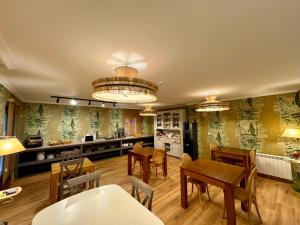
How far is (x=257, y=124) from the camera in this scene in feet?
12.2

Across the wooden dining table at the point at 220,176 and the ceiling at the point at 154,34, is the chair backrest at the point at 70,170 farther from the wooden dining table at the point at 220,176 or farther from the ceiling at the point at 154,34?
the wooden dining table at the point at 220,176

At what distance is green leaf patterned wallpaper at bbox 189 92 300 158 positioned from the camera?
10.6 ft

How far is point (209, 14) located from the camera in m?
0.88

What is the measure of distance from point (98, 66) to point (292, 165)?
14.7ft

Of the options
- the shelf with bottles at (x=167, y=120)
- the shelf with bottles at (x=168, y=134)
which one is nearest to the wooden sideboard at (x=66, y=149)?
the shelf with bottles at (x=168, y=134)

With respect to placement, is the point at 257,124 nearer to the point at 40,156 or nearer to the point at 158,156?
the point at 158,156

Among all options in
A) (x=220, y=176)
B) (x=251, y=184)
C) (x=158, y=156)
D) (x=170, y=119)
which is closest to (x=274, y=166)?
(x=251, y=184)

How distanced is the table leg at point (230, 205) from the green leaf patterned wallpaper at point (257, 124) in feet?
8.74

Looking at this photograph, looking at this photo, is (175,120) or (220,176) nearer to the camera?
(220,176)

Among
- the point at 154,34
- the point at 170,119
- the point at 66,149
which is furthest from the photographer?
the point at 170,119

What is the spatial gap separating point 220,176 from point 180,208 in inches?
37.7

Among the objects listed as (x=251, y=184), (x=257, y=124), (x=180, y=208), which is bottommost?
(x=180, y=208)

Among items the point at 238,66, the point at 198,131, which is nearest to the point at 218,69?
the point at 238,66

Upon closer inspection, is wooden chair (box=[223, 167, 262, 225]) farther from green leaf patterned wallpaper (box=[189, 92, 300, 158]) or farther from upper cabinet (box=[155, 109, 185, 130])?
upper cabinet (box=[155, 109, 185, 130])
